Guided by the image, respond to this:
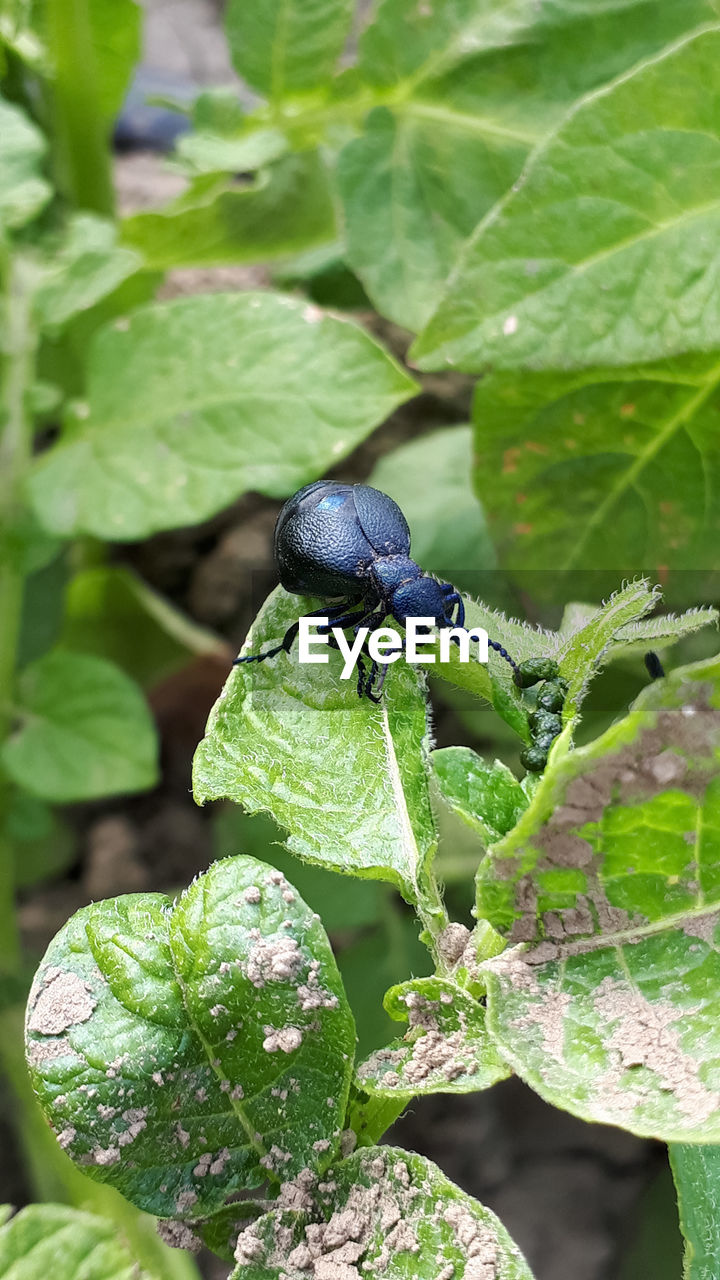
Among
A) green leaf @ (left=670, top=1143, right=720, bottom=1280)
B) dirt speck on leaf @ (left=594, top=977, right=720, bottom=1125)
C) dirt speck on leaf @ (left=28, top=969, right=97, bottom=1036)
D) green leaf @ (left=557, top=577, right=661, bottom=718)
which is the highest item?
green leaf @ (left=557, top=577, right=661, bottom=718)

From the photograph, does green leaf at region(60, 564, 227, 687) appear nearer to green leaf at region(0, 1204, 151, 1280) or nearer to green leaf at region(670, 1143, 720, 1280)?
green leaf at region(0, 1204, 151, 1280)

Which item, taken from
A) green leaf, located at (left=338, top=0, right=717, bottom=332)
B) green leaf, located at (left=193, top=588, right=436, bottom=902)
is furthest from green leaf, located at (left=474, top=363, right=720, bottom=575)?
green leaf, located at (left=193, top=588, right=436, bottom=902)

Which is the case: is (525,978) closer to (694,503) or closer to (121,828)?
(694,503)

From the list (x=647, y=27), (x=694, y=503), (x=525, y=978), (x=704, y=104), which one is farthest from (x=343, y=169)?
(x=525, y=978)

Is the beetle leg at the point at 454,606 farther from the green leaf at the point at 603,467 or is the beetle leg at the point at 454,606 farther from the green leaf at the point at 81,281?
the green leaf at the point at 81,281

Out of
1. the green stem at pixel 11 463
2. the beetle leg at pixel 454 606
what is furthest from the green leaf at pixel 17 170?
the beetle leg at pixel 454 606

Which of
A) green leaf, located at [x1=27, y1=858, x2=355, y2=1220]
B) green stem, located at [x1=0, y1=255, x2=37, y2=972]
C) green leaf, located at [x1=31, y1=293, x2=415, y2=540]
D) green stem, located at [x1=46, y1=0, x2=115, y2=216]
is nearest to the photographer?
green leaf, located at [x1=27, y1=858, x2=355, y2=1220]
